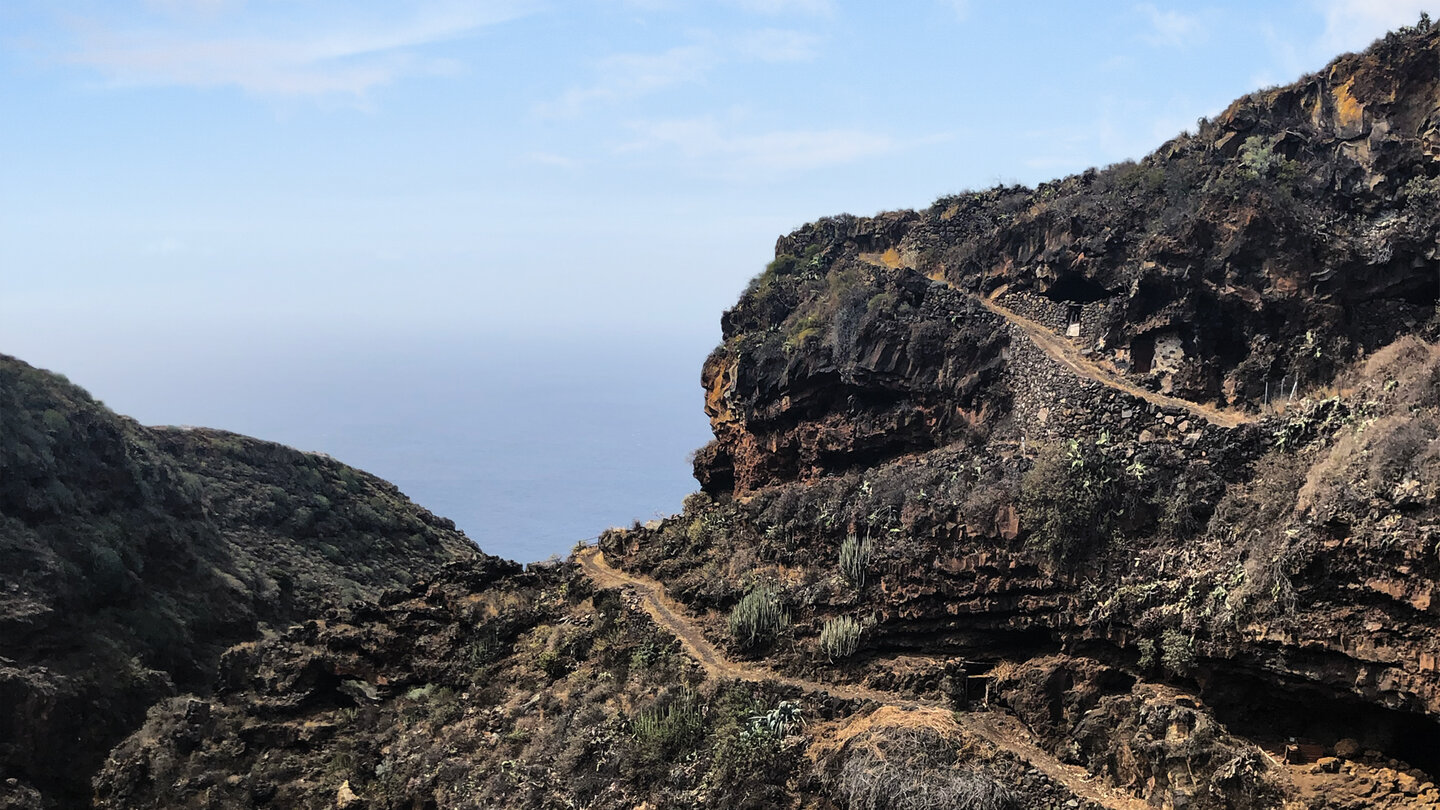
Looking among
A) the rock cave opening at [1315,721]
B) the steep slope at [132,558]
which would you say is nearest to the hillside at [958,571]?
the rock cave opening at [1315,721]

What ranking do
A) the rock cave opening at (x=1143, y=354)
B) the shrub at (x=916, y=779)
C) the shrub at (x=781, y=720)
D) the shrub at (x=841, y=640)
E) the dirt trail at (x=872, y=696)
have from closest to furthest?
the shrub at (x=916, y=779)
the dirt trail at (x=872, y=696)
the shrub at (x=781, y=720)
the shrub at (x=841, y=640)
the rock cave opening at (x=1143, y=354)

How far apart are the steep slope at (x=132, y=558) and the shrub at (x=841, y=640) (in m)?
15.5

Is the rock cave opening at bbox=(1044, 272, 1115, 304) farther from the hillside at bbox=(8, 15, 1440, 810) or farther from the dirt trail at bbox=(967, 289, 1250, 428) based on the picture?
the dirt trail at bbox=(967, 289, 1250, 428)

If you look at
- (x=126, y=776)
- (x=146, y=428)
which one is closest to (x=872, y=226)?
(x=126, y=776)

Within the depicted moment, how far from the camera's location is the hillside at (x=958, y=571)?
15953 mm

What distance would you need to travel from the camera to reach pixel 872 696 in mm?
20172

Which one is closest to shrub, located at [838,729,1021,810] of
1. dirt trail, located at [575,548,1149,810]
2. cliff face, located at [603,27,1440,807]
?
dirt trail, located at [575,548,1149,810]

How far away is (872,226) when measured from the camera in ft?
130

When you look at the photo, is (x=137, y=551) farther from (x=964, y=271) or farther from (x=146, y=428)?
(x=964, y=271)

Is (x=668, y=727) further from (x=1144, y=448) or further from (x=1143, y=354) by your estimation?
(x=1143, y=354)

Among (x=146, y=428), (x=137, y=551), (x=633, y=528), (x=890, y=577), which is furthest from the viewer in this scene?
(x=146, y=428)

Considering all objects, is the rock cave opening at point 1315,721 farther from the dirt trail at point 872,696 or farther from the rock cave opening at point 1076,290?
the rock cave opening at point 1076,290

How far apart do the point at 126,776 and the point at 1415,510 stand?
93.3ft

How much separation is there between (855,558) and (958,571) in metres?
2.77
